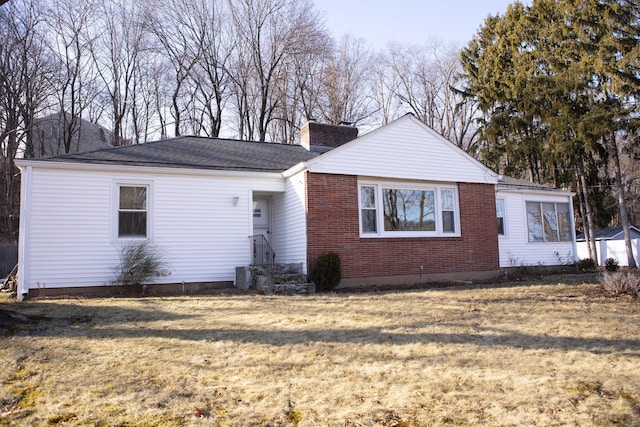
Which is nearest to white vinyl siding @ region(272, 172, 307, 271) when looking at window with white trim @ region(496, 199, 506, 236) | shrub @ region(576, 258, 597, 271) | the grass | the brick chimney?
the brick chimney

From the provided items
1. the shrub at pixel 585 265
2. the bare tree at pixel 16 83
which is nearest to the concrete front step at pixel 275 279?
the shrub at pixel 585 265

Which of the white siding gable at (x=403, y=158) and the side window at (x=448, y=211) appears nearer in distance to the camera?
the white siding gable at (x=403, y=158)

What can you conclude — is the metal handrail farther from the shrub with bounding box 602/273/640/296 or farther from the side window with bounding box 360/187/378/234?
the shrub with bounding box 602/273/640/296

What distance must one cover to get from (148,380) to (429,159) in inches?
435

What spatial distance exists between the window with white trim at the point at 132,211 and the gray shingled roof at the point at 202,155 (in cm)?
68

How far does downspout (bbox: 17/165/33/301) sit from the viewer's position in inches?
398

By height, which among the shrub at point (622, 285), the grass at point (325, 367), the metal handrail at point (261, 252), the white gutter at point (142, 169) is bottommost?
the grass at point (325, 367)

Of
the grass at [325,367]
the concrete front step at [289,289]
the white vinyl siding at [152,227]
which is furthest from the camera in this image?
the concrete front step at [289,289]

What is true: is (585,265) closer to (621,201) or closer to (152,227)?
(621,201)

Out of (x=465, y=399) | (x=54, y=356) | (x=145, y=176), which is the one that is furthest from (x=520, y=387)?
(x=145, y=176)

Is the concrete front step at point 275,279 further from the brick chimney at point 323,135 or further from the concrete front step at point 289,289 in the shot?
the brick chimney at point 323,135

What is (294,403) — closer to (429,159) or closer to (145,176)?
(145,176)

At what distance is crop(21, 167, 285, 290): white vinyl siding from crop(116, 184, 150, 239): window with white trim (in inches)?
6.3

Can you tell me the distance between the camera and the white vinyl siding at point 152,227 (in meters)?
10.5
